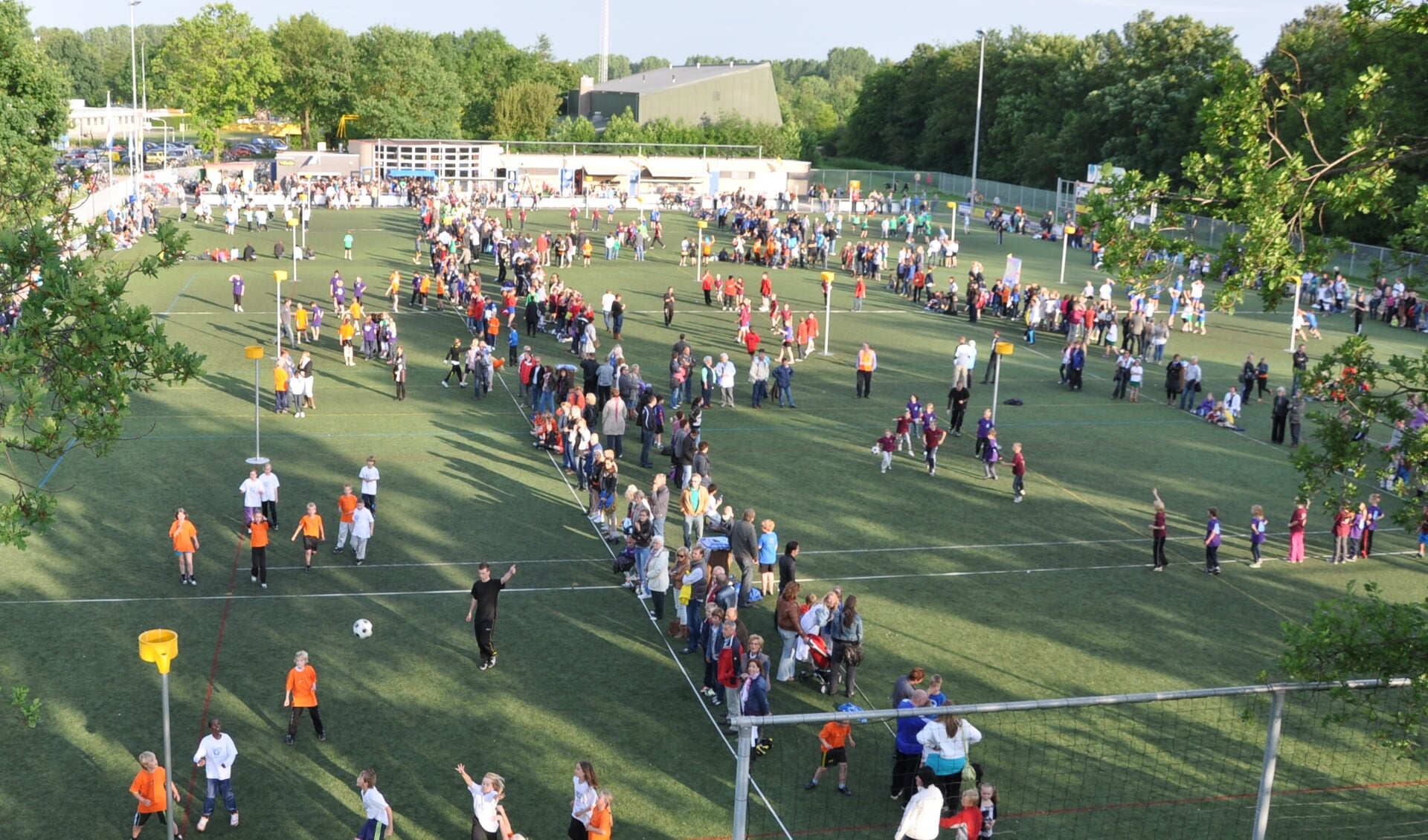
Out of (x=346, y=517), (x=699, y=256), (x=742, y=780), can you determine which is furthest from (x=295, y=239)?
(x=742, y=780)

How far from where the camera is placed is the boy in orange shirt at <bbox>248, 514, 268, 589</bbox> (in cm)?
1777

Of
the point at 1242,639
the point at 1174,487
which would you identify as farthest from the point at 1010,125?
the point at 1242,639

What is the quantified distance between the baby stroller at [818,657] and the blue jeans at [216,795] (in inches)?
258

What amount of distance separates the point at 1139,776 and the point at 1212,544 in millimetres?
7112

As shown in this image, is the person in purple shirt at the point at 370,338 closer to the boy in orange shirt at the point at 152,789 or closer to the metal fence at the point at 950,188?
the boy in orange shirt at the point at 152,789

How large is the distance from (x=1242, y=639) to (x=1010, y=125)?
8148 centimetres

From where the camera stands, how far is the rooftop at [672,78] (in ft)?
338

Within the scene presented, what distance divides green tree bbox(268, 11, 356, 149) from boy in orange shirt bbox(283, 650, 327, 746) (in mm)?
95657

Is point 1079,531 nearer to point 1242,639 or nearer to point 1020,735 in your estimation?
point 1242,639

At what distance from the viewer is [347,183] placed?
74.1 metres

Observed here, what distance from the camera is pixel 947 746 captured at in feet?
39.0

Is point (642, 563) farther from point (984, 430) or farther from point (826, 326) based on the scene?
point (826, 326)

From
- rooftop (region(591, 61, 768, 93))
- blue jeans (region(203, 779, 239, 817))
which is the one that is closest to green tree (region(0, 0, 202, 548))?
blue jeans (region(203, 779, 239, 817))

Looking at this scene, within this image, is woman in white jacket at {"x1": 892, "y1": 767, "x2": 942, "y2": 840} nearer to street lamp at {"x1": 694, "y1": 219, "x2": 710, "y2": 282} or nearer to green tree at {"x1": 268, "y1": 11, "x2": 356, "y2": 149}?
street lamp at {"x1": 694, "y1": 219, "x2": 710, "y2": 282}
